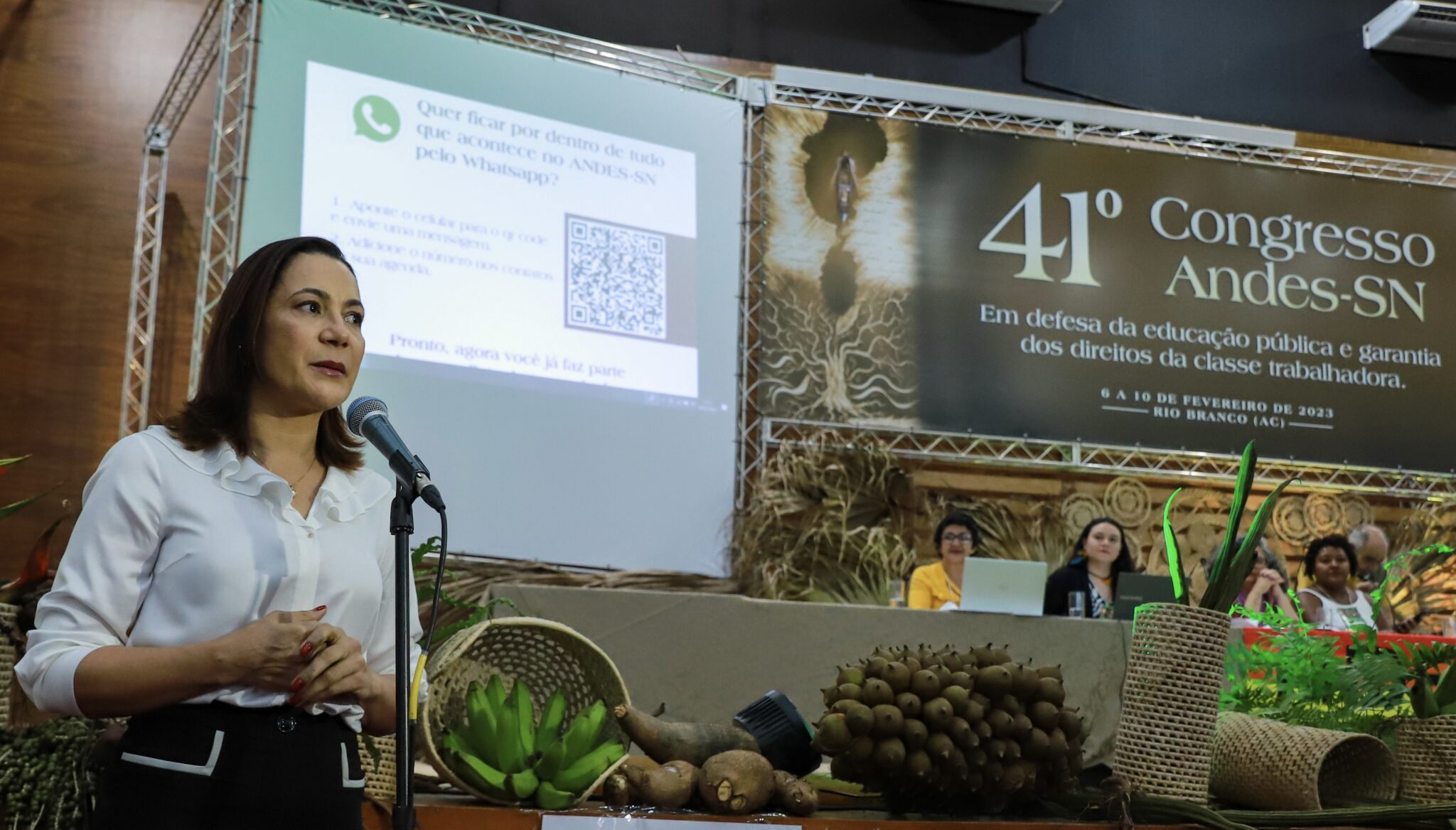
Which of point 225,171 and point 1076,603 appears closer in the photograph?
point 1076,603

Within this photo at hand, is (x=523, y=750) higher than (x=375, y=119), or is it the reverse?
(x=375, y=119)

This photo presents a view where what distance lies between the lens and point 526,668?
199cm

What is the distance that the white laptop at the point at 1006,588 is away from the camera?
9.12 feet

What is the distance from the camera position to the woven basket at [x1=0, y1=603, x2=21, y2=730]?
1.75 metres

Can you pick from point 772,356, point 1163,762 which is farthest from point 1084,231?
point 1163,762

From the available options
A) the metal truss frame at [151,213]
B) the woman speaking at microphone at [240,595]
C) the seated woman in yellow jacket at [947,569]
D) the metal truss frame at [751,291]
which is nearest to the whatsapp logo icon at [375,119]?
the metal truss frame at [151,213]

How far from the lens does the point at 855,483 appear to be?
18.1ft

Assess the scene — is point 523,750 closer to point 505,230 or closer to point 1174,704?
point 1174,704

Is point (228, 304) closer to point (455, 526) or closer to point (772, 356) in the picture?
point (455, 526)

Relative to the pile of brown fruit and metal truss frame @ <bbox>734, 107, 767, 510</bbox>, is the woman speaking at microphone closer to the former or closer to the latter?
the pile of brown fruit

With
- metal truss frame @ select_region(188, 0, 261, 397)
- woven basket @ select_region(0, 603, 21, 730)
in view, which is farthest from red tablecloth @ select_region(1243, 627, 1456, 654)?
metal truss frame @ select_region(188, 0, 261, 397)

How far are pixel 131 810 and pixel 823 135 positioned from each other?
5000 millimetres

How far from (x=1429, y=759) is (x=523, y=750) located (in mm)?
1451

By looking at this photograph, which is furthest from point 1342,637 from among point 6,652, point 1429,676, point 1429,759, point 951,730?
point 6,652
